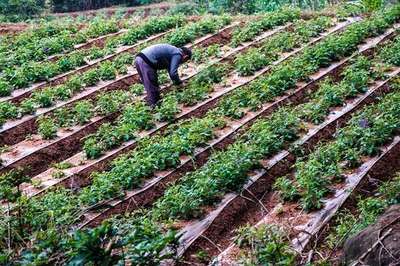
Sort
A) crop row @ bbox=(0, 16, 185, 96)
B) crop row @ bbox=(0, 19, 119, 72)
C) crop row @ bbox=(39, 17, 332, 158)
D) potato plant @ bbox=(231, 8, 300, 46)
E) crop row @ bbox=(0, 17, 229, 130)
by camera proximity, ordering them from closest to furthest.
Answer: crop row @ bbox=(39, 17, 332, 158)
crop row @ bbox=(0, 17, 229, 130)
crop row @ bbox=(0, 16, 185, 96)
crop row @ bbox=(0, 19, 119, 72)
potato plant @ bbox=(231, 8, 300, 46)

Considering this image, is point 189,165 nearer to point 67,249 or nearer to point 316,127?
point 316,127

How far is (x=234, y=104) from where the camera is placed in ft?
35.1

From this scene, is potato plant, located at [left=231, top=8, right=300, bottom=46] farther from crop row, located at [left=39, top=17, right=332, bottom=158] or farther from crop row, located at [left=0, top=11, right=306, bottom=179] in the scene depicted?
crop row, located at [left=0, top=11, right=306, bottom=179]

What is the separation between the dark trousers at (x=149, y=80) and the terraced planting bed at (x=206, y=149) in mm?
211

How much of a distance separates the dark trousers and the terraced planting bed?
21cm

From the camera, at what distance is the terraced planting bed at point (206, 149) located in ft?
20.6

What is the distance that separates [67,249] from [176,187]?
3546 mm

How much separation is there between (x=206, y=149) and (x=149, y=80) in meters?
2.16

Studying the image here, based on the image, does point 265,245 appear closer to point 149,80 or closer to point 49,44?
point 149,80

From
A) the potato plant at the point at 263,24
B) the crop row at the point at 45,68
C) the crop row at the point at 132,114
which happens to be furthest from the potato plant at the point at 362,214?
the potato plant at the point at 263,24

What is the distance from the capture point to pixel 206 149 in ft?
30.4

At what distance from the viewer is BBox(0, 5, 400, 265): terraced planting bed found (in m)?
6.29

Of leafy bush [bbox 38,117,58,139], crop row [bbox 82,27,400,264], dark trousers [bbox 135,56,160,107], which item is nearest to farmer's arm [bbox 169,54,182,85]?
dark trousers [bbox 135,56,160,107]

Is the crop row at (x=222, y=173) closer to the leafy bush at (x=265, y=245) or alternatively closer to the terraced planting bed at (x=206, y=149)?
the terraced planting bed at (x=206, y=149)
